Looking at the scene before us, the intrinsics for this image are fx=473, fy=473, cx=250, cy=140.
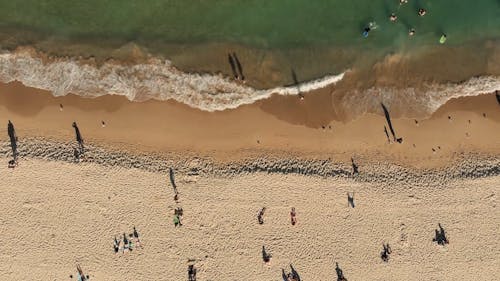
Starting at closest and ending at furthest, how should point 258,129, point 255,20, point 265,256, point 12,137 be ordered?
point 12,137 → point 265,256 → point 258,129 → point 255,20

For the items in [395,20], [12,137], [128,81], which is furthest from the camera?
[395,20]

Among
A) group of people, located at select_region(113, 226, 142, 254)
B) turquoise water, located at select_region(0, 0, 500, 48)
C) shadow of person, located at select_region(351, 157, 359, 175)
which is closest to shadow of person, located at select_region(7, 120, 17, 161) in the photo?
turquoise water, located at select_region(0, 0, 500, 48)

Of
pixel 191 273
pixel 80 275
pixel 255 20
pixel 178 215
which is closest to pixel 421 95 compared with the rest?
pixel 255 20

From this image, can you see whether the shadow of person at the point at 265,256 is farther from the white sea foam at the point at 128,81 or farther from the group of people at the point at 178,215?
the white sea foam at the point at 128,81

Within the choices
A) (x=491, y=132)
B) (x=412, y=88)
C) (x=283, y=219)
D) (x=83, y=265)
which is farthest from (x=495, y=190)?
(x=83, y=265)

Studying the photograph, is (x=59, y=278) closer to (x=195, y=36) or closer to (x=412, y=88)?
(x=195, y=36)

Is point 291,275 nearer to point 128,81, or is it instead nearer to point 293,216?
point 293,216

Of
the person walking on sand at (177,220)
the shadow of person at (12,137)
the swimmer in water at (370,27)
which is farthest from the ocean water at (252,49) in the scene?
the person walking on sand at (177,220)
